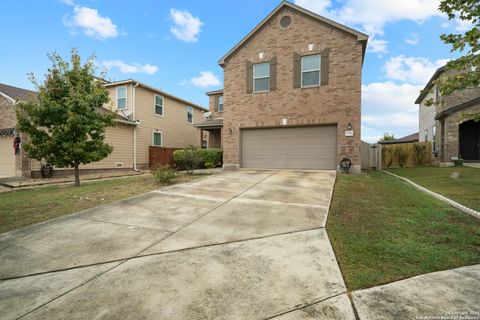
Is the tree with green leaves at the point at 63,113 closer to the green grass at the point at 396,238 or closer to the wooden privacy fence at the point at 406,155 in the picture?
the green grass at the point at 396,238

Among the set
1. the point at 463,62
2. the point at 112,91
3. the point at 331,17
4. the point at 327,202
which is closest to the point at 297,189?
the point at 327,202

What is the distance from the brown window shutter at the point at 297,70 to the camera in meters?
11.5

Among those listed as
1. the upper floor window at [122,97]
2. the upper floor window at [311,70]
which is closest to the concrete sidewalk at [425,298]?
the upper floor window at [311,70]

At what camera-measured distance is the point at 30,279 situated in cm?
270

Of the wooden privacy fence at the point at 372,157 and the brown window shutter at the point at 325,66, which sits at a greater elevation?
the brown window shutter at the point at 325,66

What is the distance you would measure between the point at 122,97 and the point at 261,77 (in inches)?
418

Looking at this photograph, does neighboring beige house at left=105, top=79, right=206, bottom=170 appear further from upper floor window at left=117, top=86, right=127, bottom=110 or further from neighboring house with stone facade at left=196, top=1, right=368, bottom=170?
neighboring house with stone facade at left=196, top=1, right=368, bottom=170

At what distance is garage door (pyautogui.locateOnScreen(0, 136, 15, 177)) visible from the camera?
41.0ft

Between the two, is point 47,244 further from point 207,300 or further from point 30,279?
point 207,300

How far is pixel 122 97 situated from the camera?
55.1 feet

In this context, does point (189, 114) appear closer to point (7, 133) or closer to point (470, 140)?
point (7, 133)

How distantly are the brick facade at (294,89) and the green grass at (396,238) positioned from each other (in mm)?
5899

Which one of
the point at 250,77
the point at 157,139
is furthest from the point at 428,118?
the point at 157,139

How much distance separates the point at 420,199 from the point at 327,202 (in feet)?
9.34
